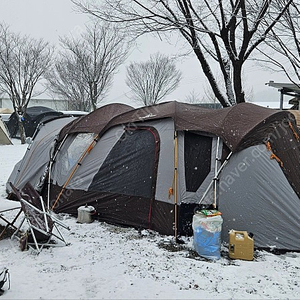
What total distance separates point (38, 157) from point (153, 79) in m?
21.2

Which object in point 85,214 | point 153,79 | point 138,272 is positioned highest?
point 153,79

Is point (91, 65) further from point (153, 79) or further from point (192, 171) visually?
point (192, 171)

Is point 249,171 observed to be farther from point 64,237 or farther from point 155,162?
point 64,237

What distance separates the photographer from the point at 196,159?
522 centimetres

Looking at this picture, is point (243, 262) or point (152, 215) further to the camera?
point (152, 215)

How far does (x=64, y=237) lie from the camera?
5.04 meters

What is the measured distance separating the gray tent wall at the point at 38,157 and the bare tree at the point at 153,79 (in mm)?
19675

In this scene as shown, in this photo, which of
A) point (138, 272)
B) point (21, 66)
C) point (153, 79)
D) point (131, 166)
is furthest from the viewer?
point (153, 79)

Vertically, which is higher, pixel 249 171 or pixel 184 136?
pixel 184 136

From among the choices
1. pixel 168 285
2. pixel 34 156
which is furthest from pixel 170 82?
pixel 168 285

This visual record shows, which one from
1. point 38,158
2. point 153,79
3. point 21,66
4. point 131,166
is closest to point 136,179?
point 131,166

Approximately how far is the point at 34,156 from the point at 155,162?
327cm

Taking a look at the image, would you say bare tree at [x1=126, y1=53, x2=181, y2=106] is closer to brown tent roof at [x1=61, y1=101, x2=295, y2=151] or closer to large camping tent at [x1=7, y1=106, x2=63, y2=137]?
large camping tent at [x1=7, y1=106, x2=63, y2=137]

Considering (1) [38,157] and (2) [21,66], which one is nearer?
(1) [38,157]
